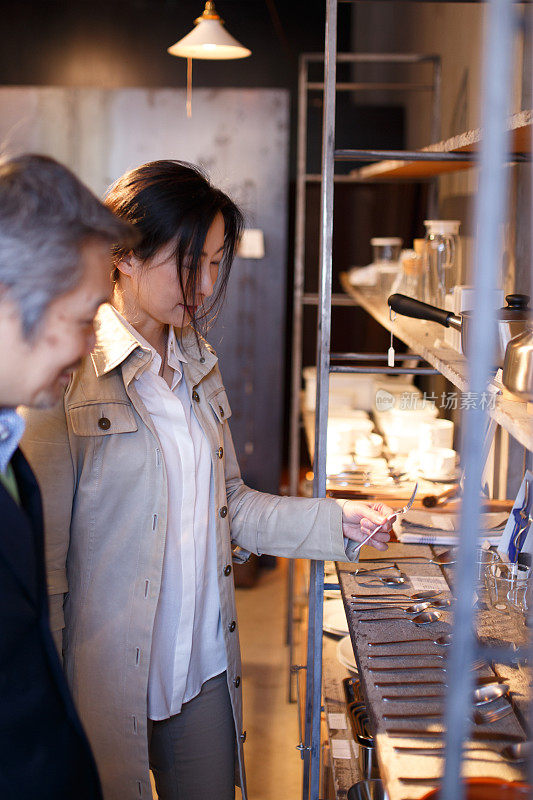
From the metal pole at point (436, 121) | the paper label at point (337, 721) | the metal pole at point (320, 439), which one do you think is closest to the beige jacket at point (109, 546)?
the metal pole at point (320, 439)

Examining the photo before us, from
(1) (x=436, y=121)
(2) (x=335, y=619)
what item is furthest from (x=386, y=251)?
(2) (x=335, y=619)

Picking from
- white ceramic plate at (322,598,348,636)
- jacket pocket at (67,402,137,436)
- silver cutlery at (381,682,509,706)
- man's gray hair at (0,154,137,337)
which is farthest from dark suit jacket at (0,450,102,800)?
white ceramic plate at (322,598,348,636)

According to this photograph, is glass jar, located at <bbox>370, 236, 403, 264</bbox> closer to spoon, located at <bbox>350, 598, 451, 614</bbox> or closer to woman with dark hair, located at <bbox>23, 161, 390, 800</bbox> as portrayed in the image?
woman with dark hair, located at <bbox>23, 161, 390, 800</bbox>

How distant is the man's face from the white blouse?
0.65 meters

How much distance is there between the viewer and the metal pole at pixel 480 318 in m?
0.70

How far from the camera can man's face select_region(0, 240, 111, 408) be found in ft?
3.28

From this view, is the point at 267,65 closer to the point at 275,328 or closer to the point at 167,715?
the point at 275,328

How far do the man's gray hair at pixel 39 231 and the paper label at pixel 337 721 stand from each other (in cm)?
169

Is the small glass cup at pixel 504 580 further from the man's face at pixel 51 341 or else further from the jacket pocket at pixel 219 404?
the man's face at pixel 51 341

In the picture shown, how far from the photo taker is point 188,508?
1756mm

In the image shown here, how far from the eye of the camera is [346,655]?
2.55 metres

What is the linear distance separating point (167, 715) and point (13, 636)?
2.43 feet

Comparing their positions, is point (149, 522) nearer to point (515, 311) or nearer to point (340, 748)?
point (515, 311)

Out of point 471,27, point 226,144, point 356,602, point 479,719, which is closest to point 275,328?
point 226,144
